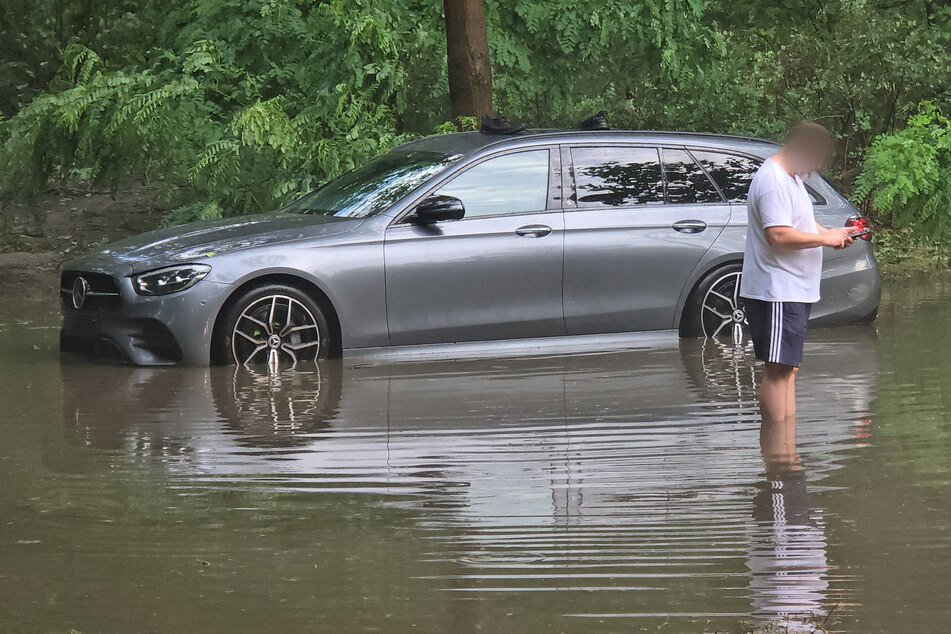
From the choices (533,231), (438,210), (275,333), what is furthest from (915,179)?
(275,333)

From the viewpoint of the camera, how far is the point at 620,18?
15.9m

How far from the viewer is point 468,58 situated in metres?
14.4

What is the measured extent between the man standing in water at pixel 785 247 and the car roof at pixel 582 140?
11.3ft

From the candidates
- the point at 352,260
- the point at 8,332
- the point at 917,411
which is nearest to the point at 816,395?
the point at 917,411

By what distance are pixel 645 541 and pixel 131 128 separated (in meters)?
10.1

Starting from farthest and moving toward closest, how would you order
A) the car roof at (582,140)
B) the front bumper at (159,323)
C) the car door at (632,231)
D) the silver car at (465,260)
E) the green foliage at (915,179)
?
1. the green foliage at (915,179)
2. the car roof at (582,140)
3. the car door at (632,231)
4. the silver car at (465,260)
5. the front bumper at (159,323)

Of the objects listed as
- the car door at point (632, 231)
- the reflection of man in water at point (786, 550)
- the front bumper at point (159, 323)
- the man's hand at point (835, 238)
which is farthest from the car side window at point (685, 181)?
the reflection of man in water at point (786, 550)

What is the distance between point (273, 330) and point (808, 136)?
4.04 metres

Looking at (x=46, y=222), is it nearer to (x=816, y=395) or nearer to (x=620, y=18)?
(x=620, y=18)

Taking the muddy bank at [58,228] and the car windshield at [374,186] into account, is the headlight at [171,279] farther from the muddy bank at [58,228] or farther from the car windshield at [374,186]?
the muddy bank at [58,228]

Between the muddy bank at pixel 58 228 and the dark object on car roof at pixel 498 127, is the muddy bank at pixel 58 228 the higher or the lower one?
the lower one

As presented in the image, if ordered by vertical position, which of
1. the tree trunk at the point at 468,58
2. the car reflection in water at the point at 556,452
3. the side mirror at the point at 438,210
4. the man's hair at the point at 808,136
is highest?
the tree trunk at the point at 468,58

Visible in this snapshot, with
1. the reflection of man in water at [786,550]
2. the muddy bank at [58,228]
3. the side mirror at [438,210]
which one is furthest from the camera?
the muddy bank at [58,228]

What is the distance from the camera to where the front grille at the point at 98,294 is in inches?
353
